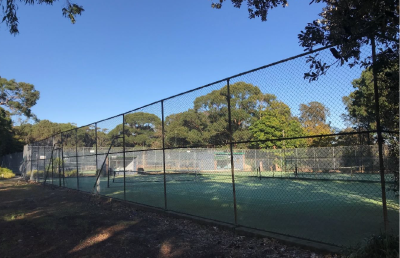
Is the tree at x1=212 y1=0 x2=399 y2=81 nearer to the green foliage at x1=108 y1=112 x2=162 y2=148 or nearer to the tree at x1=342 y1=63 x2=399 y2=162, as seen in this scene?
the tree at x1=342 y1=63 x2=399 y2=162

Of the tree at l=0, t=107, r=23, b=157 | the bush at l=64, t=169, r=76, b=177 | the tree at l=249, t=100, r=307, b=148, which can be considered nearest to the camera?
the tree at l=249, t=100, r=307, b=148

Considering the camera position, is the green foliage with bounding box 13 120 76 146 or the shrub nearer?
the shrub

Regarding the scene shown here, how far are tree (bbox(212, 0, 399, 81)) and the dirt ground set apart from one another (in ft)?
9.88

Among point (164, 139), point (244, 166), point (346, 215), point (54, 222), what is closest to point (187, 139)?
point (164, 139)

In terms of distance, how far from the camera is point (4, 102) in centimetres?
4125

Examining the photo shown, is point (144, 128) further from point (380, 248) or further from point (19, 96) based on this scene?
point (19, 96)

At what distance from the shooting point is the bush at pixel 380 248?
3443 mm

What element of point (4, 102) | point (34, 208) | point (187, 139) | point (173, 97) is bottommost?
point (34, 208)

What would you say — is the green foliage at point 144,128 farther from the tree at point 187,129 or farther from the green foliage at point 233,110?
the green foliage at point 233,110

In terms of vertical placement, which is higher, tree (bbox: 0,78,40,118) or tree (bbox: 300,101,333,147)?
tree (bbox: 0,78,40,118)

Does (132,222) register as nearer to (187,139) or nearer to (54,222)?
(54,222)

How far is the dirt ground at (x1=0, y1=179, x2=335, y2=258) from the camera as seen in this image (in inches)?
213

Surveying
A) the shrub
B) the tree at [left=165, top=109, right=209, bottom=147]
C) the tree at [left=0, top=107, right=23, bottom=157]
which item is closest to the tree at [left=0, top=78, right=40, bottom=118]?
the tree at [left=0, top=107, right=23, bottom=157]

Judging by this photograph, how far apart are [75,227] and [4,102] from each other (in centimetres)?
4173
